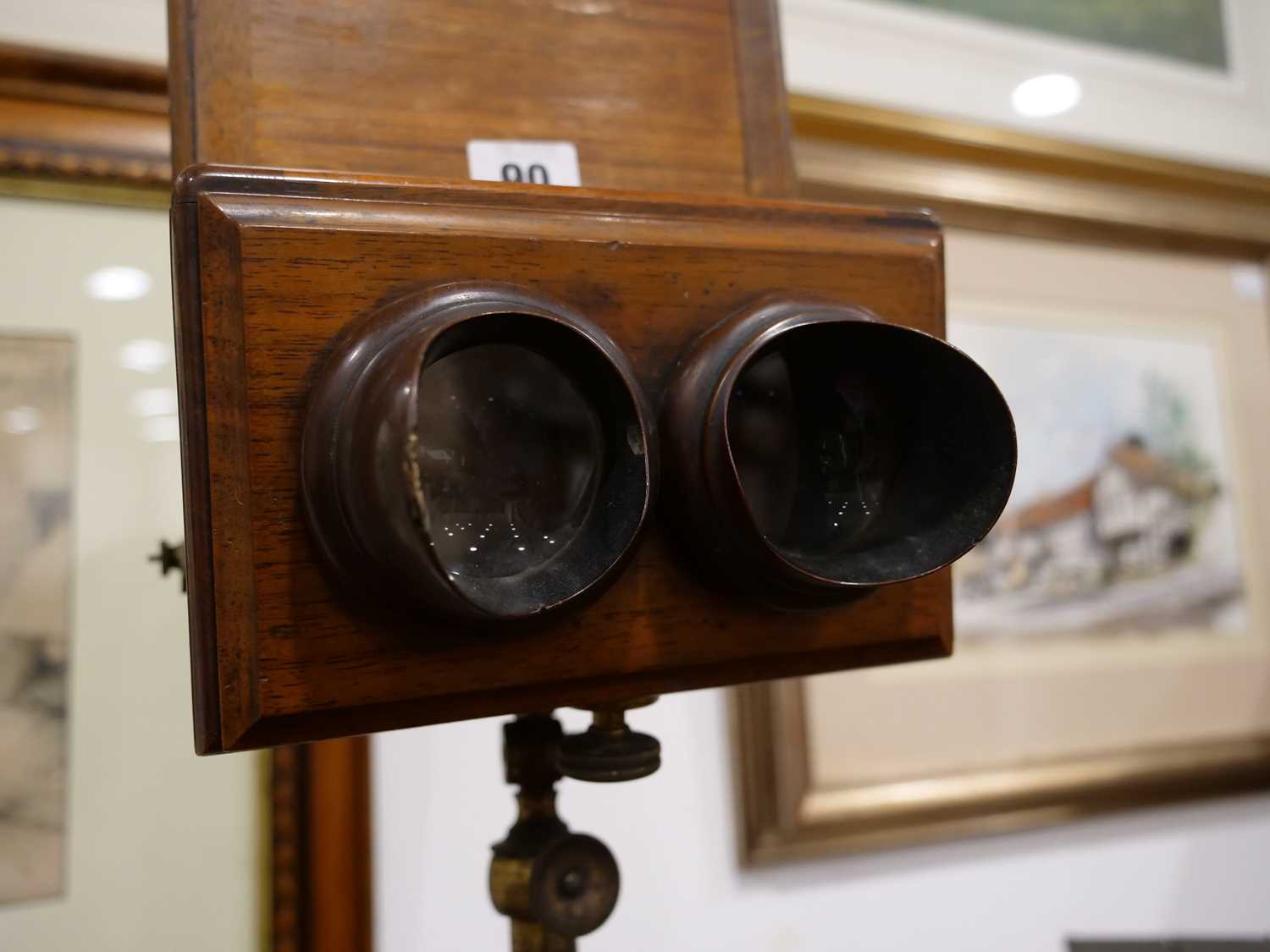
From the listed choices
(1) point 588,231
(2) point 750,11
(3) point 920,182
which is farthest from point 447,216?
(3) point 920,182

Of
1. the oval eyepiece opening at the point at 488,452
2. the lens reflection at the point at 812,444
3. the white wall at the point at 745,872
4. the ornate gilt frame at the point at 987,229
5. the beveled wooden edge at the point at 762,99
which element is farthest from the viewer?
the ornate gilt frame at the point at 987,229

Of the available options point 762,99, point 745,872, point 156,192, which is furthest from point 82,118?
point 745,872

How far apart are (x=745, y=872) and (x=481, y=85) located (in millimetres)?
828

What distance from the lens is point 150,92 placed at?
91 centimetres

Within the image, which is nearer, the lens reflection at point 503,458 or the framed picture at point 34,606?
the lens reflection at point 503,458

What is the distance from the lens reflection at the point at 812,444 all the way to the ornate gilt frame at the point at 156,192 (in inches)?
21.6

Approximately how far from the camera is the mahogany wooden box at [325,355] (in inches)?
17.0

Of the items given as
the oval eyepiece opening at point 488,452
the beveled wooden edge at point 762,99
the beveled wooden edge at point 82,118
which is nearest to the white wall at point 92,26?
the beveled wooden edge at point 82,118

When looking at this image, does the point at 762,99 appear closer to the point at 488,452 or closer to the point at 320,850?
the point at 488,452

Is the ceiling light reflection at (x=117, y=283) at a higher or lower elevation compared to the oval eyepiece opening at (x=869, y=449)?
higher

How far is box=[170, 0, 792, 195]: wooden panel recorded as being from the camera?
554mm

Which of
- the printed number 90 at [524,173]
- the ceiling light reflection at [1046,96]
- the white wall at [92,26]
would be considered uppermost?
the ceiling light reflection at [1046,96]

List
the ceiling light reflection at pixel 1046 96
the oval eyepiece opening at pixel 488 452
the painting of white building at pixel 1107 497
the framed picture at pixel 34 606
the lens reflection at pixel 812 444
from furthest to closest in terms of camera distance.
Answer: the ceiling light reflection at pixel 1046 96 → the painting of white building at pixel 1107 497 → the framed picture at pixel 34 606 → the lens reflection at pixel 812 444 → the oval eyepiece opening at pixel 488 452

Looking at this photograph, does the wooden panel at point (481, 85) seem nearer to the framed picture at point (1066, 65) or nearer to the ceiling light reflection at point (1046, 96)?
the framed picture at point (1066, 65)
